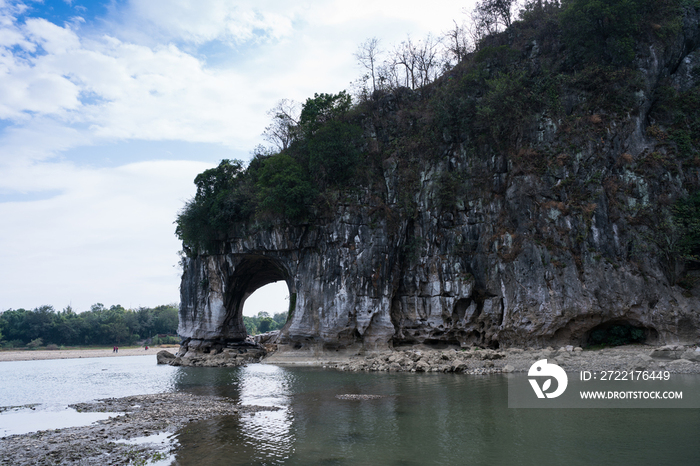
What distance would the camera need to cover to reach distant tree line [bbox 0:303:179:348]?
67688 millimetres

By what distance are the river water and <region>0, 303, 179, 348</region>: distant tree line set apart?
61185mm

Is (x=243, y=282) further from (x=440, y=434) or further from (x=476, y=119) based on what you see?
(x=440, y=434)

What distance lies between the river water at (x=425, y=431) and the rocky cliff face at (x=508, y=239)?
1042 cm

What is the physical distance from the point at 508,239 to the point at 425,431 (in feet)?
61.2

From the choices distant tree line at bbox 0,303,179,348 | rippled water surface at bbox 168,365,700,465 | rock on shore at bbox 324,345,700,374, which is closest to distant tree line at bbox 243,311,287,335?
distant tree line at bbox 0,303,179,348

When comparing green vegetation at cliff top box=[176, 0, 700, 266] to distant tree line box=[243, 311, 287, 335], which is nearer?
green vegetation at cliff top box=[176, 0, 700, 266]

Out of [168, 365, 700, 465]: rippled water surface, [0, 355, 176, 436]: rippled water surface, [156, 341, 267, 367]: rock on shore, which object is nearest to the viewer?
[168, 365, 700, 465]: rippled water surface

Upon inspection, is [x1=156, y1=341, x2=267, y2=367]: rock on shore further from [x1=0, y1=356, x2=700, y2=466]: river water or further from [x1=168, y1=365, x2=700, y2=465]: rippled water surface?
[x1=168, y1=365, x2=700, y2=465]: rippled water surface

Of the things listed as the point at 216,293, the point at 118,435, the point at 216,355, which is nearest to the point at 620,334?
the point at 118,435

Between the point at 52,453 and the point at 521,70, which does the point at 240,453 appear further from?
the point at 521,70

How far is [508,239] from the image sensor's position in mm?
27281

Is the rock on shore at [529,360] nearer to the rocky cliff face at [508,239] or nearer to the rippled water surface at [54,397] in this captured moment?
the rocky cliff face at [508,239]

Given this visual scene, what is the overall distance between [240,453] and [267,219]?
24.1m

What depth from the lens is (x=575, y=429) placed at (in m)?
10.5
